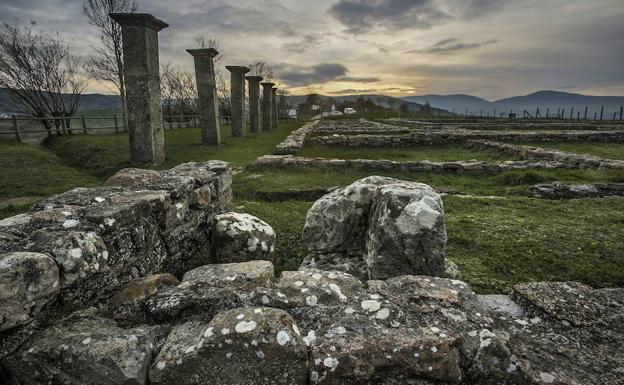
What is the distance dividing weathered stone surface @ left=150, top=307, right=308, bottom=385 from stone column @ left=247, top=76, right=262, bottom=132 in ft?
81.2

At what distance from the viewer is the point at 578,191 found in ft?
25.7

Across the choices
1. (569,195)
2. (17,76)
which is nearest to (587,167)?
(569,195)

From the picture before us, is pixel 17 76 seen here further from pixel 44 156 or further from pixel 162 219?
pixel 162 219

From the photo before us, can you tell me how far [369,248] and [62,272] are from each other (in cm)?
274

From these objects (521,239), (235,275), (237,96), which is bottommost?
(521,239)

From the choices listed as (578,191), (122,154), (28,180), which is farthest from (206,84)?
(578,191)

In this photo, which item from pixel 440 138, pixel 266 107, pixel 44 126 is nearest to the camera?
pixel 440 138

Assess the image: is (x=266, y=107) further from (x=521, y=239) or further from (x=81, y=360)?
(x=81, y=360)

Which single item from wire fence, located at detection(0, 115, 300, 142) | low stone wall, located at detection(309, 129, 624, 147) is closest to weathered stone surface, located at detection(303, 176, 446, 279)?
wire fence, located at detection(0, 115, 300, 142)

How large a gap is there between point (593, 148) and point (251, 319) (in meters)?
20.0

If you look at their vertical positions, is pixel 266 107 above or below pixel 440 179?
above

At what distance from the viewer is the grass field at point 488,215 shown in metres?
4.27

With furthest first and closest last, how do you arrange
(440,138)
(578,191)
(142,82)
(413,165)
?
1. (440,138)
2. (142,82)
3. (413,165)
4. (578,191)

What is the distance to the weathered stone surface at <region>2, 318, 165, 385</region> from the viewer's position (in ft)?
6.09
